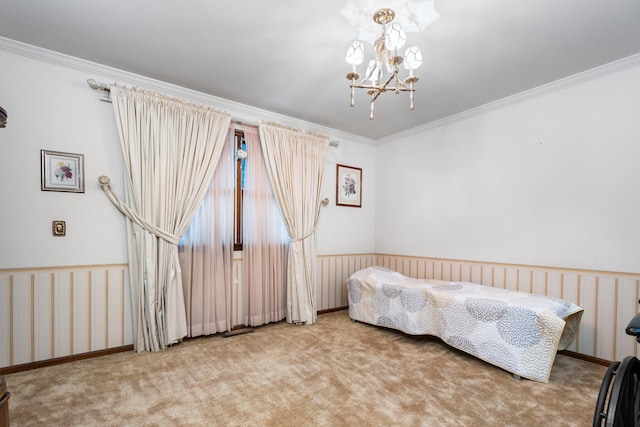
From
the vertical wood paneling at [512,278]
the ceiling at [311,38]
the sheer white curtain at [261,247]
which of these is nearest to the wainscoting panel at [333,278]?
the sheer white curtain at [261,247]

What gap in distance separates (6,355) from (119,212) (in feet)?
4.46

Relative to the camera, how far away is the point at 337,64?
2.70 m

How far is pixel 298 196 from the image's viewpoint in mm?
3908

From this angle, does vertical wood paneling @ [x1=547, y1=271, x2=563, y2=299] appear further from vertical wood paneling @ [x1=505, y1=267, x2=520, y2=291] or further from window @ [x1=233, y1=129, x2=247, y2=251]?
window @ [x1=233, y1=129, x2=247, y2=251]

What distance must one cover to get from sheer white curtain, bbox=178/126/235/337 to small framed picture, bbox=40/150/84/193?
104 centimetres

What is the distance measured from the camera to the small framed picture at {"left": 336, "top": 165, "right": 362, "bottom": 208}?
14.8 feet

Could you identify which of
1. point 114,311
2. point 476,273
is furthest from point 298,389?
point 476,273

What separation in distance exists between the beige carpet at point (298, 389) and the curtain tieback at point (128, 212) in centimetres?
111

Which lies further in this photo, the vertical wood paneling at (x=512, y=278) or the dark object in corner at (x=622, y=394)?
the vertical wood paneling at (x=512, y=278)

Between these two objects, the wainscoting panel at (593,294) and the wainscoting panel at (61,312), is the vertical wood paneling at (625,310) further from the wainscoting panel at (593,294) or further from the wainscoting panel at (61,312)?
the wainscoting panel at (61,312)

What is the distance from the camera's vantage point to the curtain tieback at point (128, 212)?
2767 millimetres

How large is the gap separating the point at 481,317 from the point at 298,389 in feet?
5.48

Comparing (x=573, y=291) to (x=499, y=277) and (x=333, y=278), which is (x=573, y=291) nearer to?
(x=499, y=277)

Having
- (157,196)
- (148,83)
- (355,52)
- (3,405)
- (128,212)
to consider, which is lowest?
(3,405)
